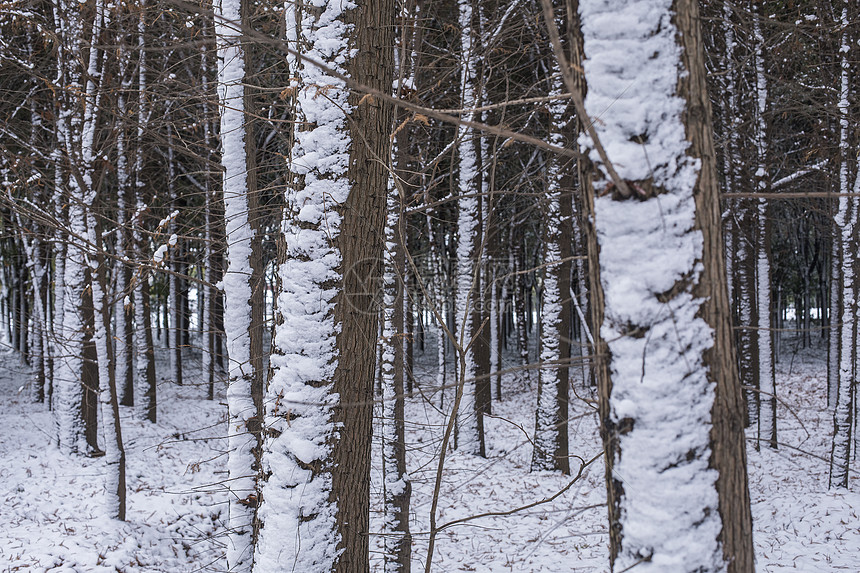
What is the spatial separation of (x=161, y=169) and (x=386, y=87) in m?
12.7

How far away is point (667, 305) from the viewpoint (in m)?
1.82

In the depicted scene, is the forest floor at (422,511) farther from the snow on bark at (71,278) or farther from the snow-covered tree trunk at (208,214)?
the snow-covered tree trunk at (208,214)

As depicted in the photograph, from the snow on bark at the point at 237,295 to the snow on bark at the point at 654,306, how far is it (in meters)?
3.64

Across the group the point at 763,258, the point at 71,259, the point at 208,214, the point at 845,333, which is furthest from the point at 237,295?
the point at 763,258

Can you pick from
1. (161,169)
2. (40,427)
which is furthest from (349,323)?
(161,169)

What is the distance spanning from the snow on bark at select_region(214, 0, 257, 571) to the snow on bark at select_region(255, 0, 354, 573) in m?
1.76

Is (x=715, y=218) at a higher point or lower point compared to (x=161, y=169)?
lower

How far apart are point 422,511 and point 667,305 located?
820 cm

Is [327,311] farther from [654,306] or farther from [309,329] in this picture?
[654,306]

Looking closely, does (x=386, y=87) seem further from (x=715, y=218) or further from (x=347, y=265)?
(x=715, y=218)

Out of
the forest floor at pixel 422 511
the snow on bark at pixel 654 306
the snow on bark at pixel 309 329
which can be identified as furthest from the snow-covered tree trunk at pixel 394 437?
the snow on bark at pixel 654 306

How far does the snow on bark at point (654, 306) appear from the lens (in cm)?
179

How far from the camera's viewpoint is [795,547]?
269 inches

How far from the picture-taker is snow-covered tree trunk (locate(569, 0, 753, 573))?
1.79m
